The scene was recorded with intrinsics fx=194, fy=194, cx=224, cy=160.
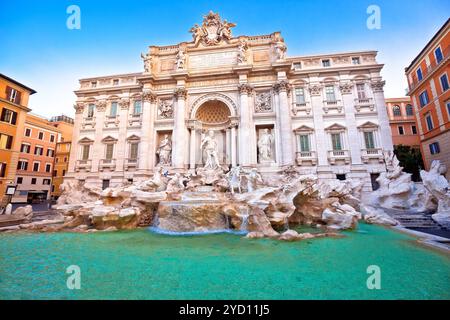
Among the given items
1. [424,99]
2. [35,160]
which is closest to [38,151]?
[35,160]

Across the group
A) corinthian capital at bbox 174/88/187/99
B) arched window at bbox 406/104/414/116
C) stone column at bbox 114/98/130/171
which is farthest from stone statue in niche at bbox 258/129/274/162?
arched window at bbox 406/104/414/116

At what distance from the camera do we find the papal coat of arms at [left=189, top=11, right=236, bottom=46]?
1805cm

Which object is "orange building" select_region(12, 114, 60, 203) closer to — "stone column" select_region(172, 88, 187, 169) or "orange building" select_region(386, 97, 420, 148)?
"stone column" select_region(172, 88, 187, 169)

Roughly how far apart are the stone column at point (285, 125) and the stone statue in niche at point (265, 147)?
3.27 feet

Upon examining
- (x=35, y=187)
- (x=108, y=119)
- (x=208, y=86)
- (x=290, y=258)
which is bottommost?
(x=290, y=258)

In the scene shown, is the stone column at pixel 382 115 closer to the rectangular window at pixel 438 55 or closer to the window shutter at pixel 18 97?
the rectangular window at pixel 438 55

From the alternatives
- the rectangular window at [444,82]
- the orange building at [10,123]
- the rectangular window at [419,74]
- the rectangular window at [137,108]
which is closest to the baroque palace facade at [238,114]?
the rectangular window at [137,108]

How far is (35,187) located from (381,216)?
37666 mm

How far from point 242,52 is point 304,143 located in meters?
9.61

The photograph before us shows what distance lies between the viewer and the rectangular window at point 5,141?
1717cm
